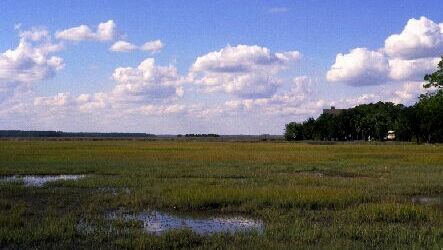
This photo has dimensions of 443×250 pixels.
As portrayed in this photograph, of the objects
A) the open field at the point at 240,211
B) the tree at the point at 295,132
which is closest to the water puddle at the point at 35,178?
the open field at the point at 240,211

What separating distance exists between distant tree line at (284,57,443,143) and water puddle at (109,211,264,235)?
80.7 metres

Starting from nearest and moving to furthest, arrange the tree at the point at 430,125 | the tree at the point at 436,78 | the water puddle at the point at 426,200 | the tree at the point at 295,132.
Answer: the water puddle at the point at 426,200, the tree at the point at 436,78, the tree at the point at 430,125, the tree at the point at 295,132

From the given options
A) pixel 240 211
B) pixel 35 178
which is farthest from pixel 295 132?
pixel 240 211

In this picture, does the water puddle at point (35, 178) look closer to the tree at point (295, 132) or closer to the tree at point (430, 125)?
the tree at point (430, 125)

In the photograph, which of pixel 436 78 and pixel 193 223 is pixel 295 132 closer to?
pixel 436 78

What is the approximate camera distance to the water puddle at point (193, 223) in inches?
526

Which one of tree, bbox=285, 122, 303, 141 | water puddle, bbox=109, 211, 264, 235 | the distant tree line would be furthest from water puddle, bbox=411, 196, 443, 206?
tree, bbox=285, 122, 303, 141

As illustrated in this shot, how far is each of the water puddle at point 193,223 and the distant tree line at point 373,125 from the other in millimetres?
80677

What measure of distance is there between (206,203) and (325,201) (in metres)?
3.89

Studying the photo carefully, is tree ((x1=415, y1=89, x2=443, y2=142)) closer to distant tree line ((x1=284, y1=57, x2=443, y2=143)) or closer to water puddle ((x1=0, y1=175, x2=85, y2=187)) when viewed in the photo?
distant tree line ((x1=284, y1=57, x2=443, y2=143))

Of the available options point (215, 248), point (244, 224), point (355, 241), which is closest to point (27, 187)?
point (244, 224)

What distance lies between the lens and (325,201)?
57.0 feet

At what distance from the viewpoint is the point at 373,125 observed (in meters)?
130

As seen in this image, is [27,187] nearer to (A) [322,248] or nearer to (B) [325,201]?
(B) [325,201]
